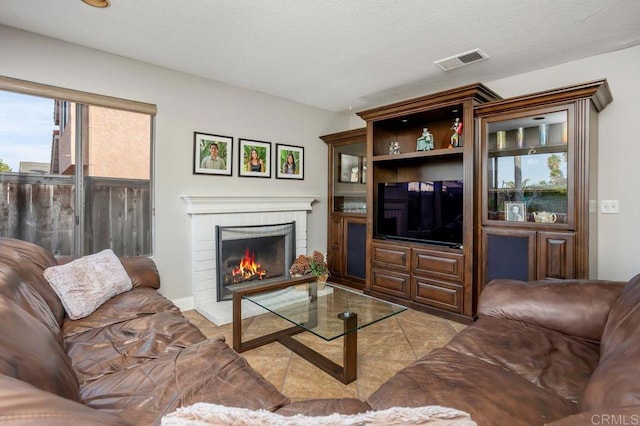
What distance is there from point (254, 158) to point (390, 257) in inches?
80.5

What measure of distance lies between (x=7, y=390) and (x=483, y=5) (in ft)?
9.39

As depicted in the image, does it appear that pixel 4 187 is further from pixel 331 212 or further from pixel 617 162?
pixel 617 162

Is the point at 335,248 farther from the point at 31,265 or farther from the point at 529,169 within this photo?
the point at 31,265

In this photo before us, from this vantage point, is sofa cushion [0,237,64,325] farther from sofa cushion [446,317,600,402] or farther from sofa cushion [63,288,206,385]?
sofa cushion [446,317,600,402]

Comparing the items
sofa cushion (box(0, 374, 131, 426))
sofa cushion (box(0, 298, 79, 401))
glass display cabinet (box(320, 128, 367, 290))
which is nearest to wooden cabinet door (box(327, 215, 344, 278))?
glass display cabinet (box(320, 128, 367, 290))

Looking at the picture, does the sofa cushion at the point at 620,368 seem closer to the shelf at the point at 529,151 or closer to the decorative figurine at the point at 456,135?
the shelf at the point at 529,151

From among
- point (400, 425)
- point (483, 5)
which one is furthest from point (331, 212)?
point (400, 425)

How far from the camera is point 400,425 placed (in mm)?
646

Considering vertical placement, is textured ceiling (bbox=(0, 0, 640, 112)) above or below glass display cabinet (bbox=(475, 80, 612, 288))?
above

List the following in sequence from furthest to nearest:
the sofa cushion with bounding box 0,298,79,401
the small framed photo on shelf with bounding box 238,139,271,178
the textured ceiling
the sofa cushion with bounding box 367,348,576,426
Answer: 1. the small framed photo on shelf with bounding box 238,139,271,178
2. the textured ceiling
3. the sofa cushion with bounding box 367,348,576,426
4. the sofa cushion with bounding box 0,298,79,401

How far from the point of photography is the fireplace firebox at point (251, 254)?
3.65 meters

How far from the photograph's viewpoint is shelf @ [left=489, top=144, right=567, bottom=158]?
273cm

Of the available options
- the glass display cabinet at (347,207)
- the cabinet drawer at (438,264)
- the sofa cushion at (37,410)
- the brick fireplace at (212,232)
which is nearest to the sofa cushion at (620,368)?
the sofa cushion at (37,410)

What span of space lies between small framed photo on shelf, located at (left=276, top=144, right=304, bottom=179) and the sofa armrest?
2939mm
